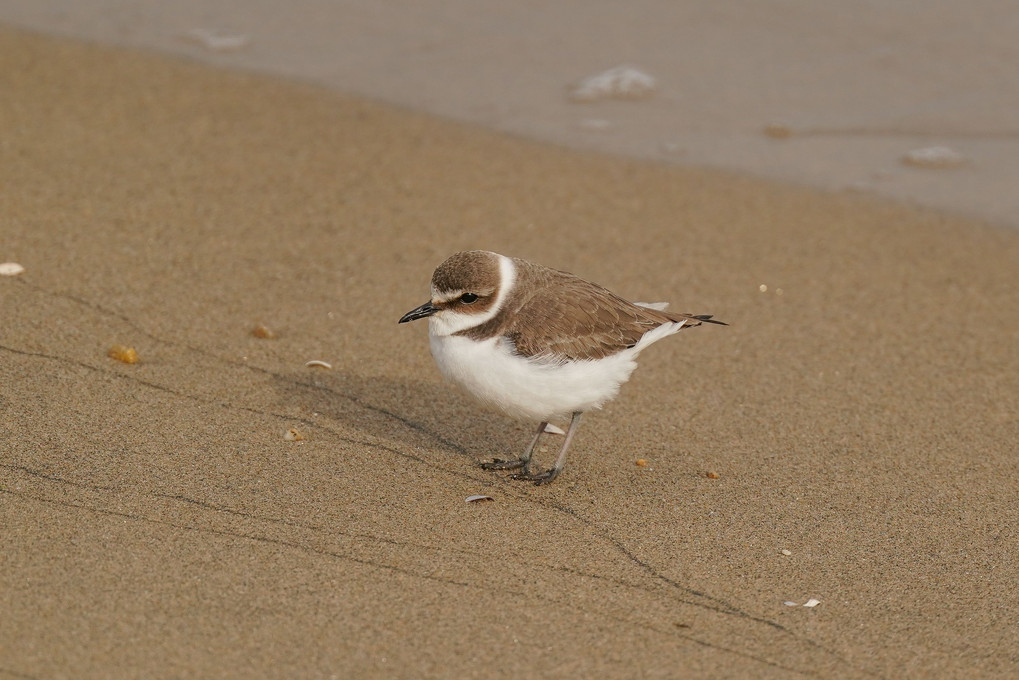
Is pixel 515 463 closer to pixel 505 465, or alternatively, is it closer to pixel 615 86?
pixel 505 465

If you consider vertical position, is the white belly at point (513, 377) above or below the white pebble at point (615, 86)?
below

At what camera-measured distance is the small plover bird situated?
14.2 ft

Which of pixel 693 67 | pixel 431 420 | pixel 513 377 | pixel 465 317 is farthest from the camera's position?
pixel 693 67

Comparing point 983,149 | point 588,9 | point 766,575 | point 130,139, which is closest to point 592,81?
point 588,9

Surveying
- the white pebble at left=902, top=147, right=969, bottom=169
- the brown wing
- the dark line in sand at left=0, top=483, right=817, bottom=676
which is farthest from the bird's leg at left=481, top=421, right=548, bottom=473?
the white pebble at left=902, top=147, right=969, bottom=169

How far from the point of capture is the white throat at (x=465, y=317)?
14.6 ft

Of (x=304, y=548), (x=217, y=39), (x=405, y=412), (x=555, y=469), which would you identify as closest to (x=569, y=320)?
(x=555, y=469)

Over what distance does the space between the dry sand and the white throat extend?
59cm

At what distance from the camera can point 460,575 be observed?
3.86m

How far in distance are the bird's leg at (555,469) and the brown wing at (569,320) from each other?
0.32m

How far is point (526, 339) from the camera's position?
4.37m

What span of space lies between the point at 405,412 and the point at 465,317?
2.68 feet

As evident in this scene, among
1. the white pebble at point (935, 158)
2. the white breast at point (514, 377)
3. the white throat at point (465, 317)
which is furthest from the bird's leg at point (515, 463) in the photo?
the white pebble at point (935, 158)

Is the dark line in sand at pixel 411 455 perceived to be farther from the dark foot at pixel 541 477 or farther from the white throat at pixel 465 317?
the white throat at pixel 465 317
